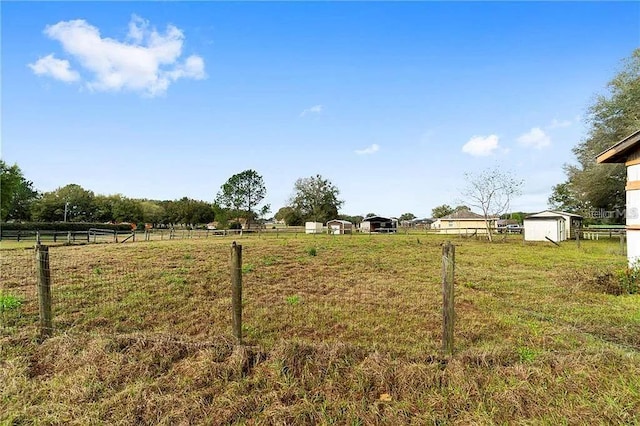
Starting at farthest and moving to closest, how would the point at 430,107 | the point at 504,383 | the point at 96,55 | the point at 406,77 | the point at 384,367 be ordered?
the point at 430,107 → the point at 406,77 → the point at 96,55 → the point at 384,367 → the point at 504,383

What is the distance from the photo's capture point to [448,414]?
2902 mm

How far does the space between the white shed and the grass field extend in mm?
23604

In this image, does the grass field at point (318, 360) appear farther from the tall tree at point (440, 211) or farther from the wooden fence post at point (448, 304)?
the tall tree at point (440, 211)

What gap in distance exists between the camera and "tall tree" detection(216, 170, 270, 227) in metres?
65.8

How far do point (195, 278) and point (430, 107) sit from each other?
44.6 ft

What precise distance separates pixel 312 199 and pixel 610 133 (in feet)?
166

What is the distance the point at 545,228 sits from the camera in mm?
27797

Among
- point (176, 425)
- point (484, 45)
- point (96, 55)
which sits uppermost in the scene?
point (484, 45)

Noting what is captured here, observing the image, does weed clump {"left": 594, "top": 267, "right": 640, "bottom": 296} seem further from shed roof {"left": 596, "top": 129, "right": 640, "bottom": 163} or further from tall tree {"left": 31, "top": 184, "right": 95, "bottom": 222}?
tall tree {"left": 31, "top": 184, "right": 95, "bottom": 222}

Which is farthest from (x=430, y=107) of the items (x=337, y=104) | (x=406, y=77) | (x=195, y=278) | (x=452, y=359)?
(x=452, y=359)

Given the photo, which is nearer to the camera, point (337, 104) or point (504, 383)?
point (504, 383)

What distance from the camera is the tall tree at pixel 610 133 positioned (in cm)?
2061

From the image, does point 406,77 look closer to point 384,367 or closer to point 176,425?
point 384,367

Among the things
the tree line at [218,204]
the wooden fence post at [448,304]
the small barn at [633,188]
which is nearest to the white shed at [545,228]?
the small barn at [633,188]
